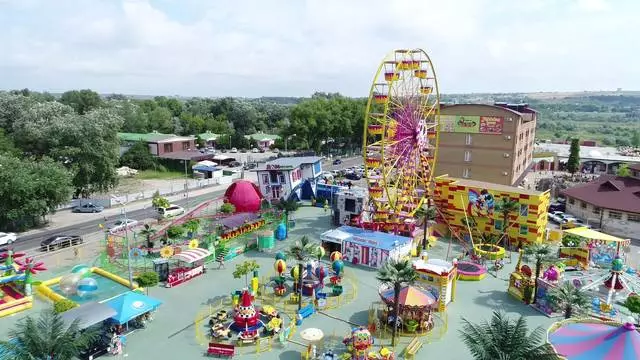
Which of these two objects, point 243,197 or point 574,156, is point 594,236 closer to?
point 243,197

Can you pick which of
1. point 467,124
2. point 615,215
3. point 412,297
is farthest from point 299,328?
point 467,124

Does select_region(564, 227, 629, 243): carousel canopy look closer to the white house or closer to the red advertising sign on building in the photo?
the red advertising sign on building

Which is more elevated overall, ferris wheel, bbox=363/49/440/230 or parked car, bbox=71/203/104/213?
ferris wheel, bbox=363/49/440/230

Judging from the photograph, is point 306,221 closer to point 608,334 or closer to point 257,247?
point 257,247

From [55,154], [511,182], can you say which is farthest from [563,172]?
[55,154]

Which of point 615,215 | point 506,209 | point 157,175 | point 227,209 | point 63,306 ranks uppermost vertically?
point 506,209

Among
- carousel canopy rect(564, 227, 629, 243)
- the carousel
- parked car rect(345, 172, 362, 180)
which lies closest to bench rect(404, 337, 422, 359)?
the carousel

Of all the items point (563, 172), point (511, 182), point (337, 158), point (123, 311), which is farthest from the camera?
point (337, 158)
